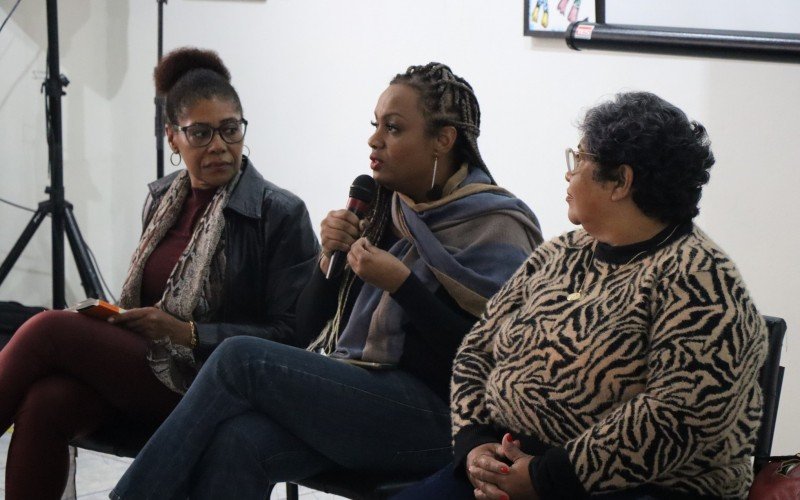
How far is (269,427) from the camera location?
2.01 m

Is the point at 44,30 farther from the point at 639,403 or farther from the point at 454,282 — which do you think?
the point at 639,403

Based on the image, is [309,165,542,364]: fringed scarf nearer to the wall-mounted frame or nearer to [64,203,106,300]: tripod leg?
the wall-mounted frame

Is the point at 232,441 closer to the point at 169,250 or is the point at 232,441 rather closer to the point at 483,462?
the point at 483,462

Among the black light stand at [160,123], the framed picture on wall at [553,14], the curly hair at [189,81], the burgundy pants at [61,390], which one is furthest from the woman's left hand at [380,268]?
the black light stand at [160,123]

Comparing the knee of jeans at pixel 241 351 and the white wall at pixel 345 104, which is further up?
the white wall at pixel 345 104

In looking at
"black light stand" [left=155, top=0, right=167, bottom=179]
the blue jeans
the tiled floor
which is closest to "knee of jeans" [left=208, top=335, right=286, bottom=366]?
the blue jeans

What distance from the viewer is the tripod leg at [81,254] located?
427cm

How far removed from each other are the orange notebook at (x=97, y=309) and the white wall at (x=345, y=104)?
159 cm

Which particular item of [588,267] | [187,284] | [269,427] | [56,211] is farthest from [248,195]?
[56,211]

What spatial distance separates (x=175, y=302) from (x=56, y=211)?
197 cm

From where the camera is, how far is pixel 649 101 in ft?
5.67

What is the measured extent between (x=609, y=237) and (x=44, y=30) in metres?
3.66

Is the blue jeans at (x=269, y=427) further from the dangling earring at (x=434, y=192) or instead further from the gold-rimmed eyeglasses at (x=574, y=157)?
the gold-rimmed eyeglasses at (x=574, y=157)

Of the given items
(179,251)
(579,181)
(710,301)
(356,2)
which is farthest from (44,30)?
(710,301)
